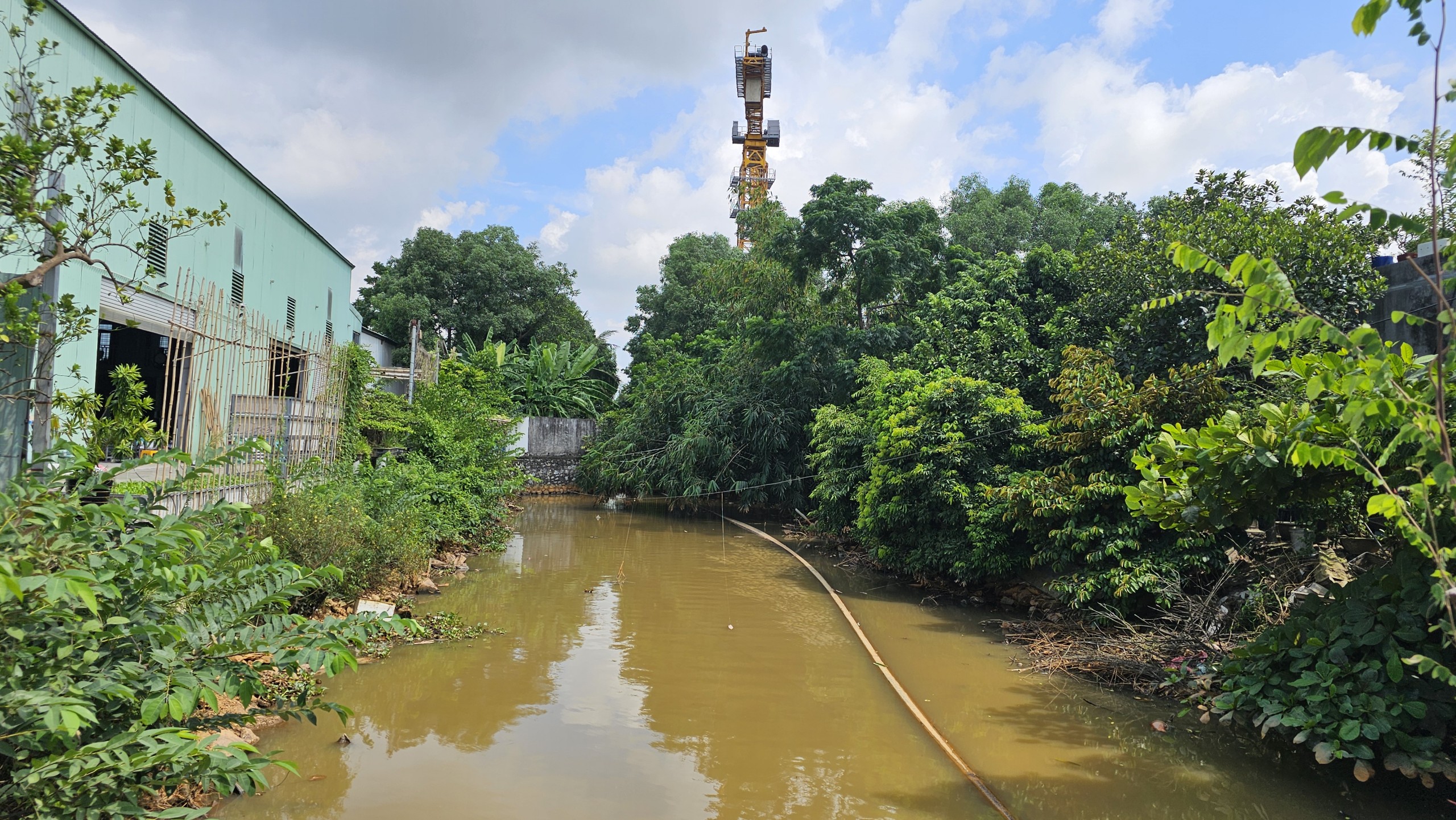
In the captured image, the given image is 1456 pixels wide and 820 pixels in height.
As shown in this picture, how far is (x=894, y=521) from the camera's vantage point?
945 cm

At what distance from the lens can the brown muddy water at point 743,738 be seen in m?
4.16

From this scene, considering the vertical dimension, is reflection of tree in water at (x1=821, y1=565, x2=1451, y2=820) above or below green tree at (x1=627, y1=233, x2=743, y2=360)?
below

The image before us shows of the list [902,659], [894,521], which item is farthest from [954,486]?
[902,659]

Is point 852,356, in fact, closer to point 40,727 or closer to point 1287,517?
point 1287,517

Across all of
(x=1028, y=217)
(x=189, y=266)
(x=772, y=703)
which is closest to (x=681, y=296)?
(x=1028, y=217)

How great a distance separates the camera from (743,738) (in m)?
5.06

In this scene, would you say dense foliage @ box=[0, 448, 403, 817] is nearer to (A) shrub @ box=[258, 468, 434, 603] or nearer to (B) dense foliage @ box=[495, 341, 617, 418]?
(A) shrub @ box=[258, 468, 434, 603]

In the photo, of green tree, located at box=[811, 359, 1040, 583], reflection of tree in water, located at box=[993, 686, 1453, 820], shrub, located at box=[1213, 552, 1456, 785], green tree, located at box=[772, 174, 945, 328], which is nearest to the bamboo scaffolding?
reflection of tree in water, located at box=[993, 686, 1453, 820]

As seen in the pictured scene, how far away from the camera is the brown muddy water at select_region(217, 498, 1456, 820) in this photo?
4.16 metres

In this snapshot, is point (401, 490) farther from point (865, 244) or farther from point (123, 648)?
point (865, 244)

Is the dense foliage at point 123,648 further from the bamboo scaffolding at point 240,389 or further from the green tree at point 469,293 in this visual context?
the green tree at point 469,293

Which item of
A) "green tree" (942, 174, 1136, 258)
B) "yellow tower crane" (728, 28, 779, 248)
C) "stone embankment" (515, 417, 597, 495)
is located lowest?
"stone embankment" (515, 417, 597, 495)

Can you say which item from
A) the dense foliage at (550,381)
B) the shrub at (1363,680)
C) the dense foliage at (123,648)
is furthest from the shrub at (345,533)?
the dense foliage at (550,381)

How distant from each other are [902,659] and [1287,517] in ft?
10.7
